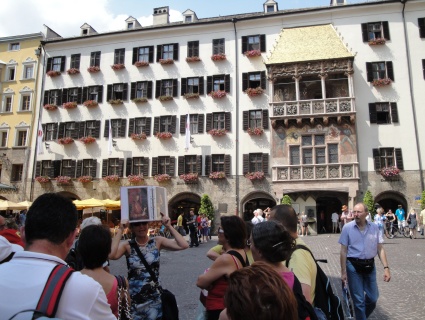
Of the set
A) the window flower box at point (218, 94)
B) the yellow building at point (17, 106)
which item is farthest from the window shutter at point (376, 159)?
the yellow building at point (17, 106)

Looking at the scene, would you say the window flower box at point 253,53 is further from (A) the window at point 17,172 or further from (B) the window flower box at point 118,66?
(A) the window at point 17,172

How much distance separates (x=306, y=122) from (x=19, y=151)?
2552 centimetres

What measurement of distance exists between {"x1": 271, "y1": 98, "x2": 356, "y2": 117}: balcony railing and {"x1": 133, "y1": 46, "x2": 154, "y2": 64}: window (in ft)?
38.9

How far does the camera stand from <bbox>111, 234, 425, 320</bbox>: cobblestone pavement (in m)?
6.89

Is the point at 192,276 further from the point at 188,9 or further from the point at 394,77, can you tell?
the point at 188,9

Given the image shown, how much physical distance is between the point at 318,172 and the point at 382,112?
6581mm

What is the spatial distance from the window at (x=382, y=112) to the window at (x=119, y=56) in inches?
825

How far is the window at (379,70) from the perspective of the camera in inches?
1037

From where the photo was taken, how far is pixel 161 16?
3325cm

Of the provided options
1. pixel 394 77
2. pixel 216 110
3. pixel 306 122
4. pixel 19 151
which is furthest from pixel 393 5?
pixel 19 151

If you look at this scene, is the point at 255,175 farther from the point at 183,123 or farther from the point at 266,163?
the point at 183,123

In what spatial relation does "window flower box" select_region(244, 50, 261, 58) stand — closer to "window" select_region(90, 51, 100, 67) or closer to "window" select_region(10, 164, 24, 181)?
"window" select_region(90, 51, 100, 67)

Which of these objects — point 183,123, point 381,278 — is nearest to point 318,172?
point 183,123

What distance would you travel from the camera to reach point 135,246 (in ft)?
13.1
